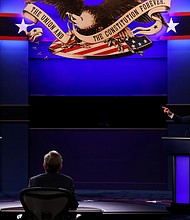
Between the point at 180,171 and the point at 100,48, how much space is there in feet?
10.7

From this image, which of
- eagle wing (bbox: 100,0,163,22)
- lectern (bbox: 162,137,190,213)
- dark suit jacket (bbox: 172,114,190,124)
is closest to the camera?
lectern (bbox: 162,137,190,213)

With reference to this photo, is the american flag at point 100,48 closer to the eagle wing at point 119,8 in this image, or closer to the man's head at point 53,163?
the eagle wing at point 119,8

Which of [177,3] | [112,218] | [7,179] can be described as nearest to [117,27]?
[177,3]

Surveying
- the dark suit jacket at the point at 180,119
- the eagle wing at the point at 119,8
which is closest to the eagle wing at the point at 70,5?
the eagle wing at the point at 119,8

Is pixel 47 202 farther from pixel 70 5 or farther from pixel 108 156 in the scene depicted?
pixel 70 5

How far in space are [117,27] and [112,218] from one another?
5.76 meters

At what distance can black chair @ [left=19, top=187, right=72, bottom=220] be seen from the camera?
14.5ft

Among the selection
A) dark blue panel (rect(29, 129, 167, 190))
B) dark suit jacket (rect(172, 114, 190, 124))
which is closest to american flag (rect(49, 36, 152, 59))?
dark blue panel (rect(29, 129, 167, 190))

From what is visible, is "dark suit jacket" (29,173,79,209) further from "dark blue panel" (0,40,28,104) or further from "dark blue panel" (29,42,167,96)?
"dark blue panel" (29,42,167,96)

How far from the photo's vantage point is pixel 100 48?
10547 millimetres

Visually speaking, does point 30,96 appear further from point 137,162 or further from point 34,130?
point 137,162

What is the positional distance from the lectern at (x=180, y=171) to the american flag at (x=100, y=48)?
2784 mm

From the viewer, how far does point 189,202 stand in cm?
801

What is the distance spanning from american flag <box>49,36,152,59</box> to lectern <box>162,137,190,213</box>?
9.13 ft
